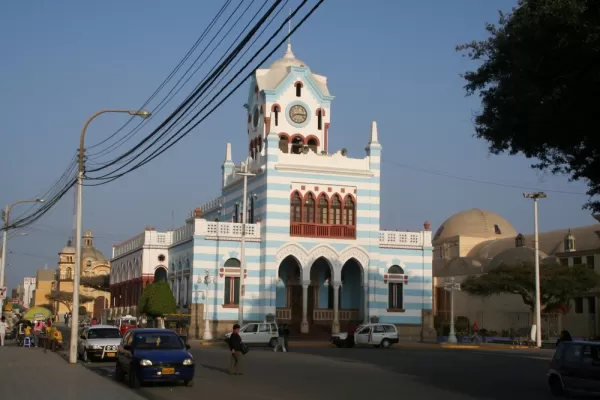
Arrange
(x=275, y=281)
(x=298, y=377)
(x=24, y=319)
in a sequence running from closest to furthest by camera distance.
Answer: (x=298, y=377), (x=24, y=319), (x=275, y=281)

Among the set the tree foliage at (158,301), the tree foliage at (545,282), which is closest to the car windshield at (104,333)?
the tree foliage at (158,301)

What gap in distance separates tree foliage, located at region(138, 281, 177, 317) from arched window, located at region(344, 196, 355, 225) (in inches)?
472

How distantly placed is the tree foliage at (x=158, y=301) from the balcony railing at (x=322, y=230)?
8.50 m

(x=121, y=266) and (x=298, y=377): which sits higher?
(x=121, y=266)

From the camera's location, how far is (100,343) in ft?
100

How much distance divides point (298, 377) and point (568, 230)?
6354cm

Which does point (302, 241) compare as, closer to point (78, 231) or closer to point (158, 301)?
point (158, 301)

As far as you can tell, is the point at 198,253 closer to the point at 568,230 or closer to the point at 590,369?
the point at 590,369

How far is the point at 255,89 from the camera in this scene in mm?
57781

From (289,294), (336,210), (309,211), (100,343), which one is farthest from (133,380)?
(289,294)

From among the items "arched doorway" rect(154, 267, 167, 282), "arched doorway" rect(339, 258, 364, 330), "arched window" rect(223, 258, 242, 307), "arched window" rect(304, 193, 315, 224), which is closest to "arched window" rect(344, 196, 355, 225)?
"arched window" rect(304, 193, 315, 224)

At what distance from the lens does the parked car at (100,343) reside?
3061 centimetres

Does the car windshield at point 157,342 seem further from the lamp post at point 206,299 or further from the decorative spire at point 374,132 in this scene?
the decorative spire at point 374,132

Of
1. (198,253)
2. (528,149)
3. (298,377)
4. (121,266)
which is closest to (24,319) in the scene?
(198,253)
